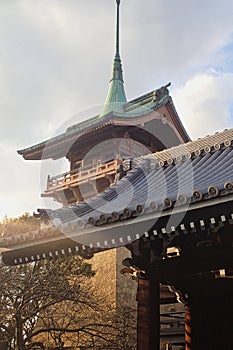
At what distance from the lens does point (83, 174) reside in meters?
19.5

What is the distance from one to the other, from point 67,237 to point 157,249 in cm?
119

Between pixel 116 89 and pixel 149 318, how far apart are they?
19182 millimetres

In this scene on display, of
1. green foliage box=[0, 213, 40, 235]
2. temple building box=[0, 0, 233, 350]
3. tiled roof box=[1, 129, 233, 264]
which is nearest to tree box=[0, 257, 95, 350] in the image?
green foliage box=[0, 213, 40, 235]

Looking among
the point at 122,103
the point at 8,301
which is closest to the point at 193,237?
the point at 8,301

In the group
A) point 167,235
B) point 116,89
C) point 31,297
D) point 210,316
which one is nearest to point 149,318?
point 210,316

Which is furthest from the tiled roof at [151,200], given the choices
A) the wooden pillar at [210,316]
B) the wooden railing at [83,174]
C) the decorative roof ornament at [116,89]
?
the decorative roof ornament at [116,89]

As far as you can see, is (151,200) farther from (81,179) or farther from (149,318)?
(81,179)

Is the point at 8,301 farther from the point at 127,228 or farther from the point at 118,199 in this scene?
the point at 127,228

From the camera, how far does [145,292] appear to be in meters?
6.10

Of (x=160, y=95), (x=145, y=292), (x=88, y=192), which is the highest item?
(x=160, y=95)

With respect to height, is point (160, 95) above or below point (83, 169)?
above

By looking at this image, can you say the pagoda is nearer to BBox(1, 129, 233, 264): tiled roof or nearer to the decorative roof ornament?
the decorative roof ornament

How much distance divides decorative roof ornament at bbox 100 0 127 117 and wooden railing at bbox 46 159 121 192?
11.8ft

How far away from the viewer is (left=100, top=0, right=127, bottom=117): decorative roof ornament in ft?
72.3
